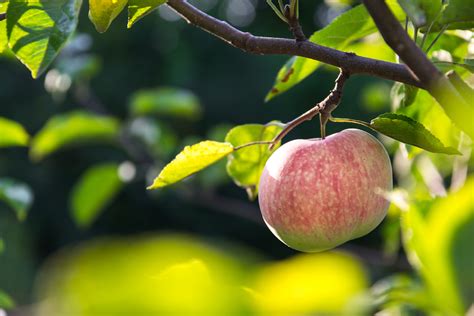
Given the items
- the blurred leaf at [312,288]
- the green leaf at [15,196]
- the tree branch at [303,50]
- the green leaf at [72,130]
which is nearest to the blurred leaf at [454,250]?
the blurred leaf at [312,288]

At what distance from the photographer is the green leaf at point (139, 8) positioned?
0.54 metres

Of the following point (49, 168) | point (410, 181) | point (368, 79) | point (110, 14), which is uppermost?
point (110, 14)

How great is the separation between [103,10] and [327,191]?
238 mm

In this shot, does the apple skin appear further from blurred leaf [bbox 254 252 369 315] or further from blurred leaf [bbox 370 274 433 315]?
blurred leaf [bbox 254 252 369 315]

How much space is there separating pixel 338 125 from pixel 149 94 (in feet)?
15.1

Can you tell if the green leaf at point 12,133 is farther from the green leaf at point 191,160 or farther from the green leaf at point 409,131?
the green leaf at point 409,131

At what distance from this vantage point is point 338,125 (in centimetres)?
675

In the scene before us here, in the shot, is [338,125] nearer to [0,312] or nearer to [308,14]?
[308,14]

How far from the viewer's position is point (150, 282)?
170 millimetres

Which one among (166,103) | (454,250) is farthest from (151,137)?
(454,250)

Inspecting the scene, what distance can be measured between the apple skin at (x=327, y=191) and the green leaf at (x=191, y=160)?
0.06m

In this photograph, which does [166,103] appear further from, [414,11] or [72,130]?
[414,11]

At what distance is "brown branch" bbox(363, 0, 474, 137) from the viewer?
1.32 ft

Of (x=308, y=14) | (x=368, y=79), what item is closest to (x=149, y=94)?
(x=368, y=79)
